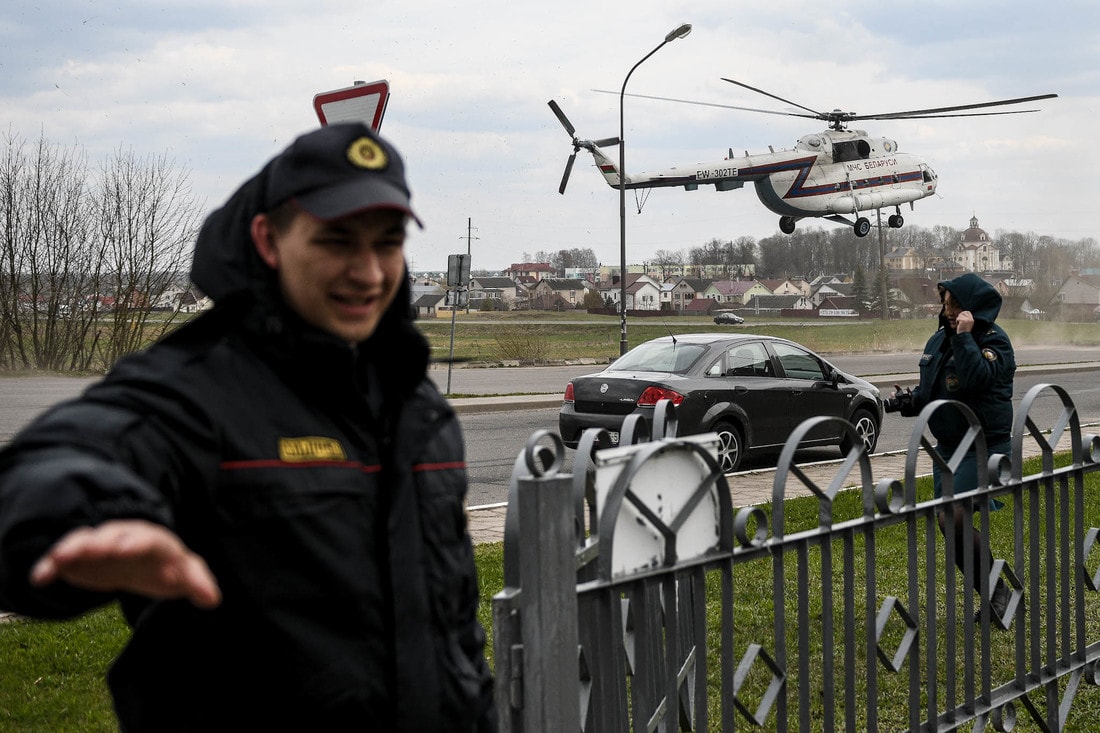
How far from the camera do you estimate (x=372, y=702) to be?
181 centimetres

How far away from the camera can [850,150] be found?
4050cm

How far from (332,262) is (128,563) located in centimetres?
60

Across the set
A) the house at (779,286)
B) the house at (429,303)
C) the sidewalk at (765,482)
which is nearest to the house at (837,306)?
the house at (779,286)

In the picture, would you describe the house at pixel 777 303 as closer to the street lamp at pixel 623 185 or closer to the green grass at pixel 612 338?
the green grass at pixel 612 338

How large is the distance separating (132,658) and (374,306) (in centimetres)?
60

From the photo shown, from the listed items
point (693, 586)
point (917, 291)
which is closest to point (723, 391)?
point (693, 586)

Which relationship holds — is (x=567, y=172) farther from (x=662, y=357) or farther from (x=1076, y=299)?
(x=1076, y=299)

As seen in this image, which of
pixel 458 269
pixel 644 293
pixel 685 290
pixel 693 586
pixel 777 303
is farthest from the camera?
pixel 644 293

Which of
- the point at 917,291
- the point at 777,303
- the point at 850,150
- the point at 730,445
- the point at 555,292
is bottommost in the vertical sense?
the point at 730,445

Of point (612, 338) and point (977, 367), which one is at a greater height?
point (977, 367)

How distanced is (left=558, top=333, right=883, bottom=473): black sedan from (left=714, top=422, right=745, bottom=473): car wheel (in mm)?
11

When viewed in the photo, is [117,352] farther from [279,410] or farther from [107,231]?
[279,410]

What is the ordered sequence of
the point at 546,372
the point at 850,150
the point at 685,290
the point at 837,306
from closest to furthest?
the point at 546,372, the point at 850,150, the point at 837,306, the point at 685,290

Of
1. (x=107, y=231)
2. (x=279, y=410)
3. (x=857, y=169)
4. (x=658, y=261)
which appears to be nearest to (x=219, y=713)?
(x=279, y=410)
